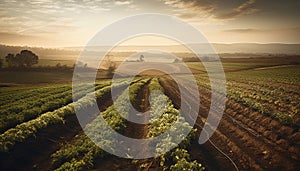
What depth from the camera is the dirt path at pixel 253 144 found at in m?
10.8

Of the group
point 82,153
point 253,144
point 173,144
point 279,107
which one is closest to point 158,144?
point 173,144

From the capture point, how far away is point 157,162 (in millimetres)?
10523

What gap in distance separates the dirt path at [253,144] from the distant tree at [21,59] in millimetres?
81455

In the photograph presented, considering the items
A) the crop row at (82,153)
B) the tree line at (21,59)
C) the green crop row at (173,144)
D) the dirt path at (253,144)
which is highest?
the tree line at (21,59)

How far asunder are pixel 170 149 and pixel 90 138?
477 cm

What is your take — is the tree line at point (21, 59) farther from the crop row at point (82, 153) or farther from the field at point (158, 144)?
the crop row at point (82, 153)

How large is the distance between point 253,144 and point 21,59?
88.0 m

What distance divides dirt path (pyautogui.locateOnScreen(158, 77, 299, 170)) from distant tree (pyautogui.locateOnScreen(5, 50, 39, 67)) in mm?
81455

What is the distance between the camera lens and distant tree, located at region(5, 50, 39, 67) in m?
80.4

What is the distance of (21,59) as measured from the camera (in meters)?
82.1

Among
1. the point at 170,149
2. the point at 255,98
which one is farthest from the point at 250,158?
the point at 255,98

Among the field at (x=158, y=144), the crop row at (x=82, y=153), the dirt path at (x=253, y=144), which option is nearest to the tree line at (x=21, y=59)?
the field at (x=158, y=144)

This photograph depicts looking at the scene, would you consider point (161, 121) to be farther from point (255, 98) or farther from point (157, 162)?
point (255, 98)

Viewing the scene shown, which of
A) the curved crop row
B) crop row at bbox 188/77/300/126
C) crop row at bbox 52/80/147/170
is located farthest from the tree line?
crop row at bbox 52/80/147/170
